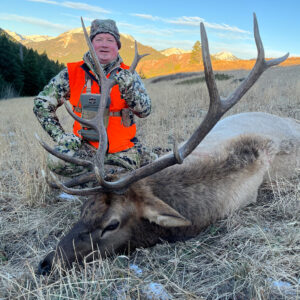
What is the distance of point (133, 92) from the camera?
364 cm

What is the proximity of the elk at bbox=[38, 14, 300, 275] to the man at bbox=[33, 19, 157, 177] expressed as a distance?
60cm

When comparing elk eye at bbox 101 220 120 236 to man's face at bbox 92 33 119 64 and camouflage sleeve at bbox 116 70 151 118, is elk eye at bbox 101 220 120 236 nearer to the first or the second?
camouflage sleeve at bbox 116 70 151 118

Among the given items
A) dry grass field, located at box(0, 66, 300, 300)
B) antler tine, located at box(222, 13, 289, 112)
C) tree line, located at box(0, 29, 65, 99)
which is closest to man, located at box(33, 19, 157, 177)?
dry grass field, located at box(0, 66, 300, 300)

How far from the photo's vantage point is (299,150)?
11.5 ft

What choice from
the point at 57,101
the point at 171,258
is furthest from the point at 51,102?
the point at 171,258

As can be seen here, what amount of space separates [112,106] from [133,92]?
1.18 ft

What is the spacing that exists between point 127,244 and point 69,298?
0.69 metres

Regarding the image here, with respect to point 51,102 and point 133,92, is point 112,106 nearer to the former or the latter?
point 133,92

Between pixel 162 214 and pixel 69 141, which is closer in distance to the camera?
pixel 162 214

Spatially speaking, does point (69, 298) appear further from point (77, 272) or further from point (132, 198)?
point (132, 198)

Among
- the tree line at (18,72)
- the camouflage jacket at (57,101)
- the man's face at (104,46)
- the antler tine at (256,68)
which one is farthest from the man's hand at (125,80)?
the tree line at (18,72)

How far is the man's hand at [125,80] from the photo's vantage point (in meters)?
3.41

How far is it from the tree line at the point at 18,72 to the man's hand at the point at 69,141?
104 feet

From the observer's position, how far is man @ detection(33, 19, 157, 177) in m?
3.73
